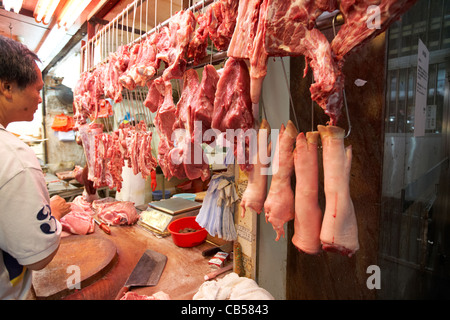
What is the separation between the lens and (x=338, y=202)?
48.4 inches

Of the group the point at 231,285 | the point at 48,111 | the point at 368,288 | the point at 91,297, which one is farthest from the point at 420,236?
the point at 48,111

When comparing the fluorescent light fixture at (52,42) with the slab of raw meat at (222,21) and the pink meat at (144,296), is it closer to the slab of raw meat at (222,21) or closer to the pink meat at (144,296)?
the slab of raw meat at (222,21)

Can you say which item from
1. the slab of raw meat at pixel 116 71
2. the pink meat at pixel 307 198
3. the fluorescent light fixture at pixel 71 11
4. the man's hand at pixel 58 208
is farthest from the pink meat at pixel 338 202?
the fluorescent light fixture at pixel 71 11

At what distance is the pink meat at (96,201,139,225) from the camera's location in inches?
141

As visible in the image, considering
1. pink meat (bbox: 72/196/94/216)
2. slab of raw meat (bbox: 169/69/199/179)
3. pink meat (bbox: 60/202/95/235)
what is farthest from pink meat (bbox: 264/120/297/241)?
pink meat (bbox: 72/196/94/216)

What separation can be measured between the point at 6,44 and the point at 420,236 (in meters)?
4.29

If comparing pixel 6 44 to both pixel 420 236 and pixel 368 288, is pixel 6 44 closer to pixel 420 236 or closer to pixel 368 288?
pixel 368 288

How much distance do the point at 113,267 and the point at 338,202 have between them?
7.70ft

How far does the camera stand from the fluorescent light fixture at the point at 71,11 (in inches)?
137

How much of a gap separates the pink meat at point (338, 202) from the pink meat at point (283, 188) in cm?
23

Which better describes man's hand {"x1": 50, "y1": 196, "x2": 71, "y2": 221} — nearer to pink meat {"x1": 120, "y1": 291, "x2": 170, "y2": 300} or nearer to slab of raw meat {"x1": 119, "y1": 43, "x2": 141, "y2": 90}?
pink meat {"x1": 120, "y1": 291, "x2": 170, "y2": 300}

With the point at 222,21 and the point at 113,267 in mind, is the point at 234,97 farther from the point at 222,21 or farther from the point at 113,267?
the point at 113,267

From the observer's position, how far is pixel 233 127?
170 cm

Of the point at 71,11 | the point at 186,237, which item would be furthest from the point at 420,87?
the point at 71,11
